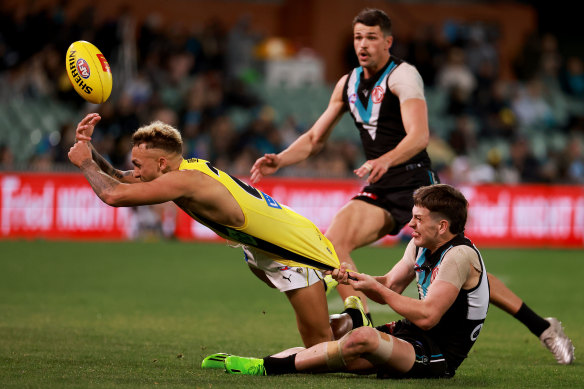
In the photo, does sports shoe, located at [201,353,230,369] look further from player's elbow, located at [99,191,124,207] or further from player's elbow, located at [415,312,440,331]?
player's elbow, located at [415,312,440,331]

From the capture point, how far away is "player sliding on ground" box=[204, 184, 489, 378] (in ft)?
17.5

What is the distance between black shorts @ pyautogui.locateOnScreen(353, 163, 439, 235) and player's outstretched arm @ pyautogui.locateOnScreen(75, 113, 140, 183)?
1.96 metres

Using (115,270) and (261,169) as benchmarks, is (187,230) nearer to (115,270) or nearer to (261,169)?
(115,270)

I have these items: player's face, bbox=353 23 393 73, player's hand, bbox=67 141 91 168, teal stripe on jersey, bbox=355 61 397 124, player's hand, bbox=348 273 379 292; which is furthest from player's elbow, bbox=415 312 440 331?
player's face, bbox=353 23 393 73

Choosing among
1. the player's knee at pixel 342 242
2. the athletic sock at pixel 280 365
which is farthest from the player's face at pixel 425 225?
the player's knee at pixel 342 242

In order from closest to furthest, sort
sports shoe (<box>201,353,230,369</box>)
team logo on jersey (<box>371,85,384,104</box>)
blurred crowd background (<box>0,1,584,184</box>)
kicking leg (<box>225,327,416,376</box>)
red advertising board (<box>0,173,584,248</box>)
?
kicking leg (<box>225,327,416,376</box>), sports shoe (<box>201,353,230,369</box>), team logo on jersey (<box>371,85,384,104</box>), red advertising board (<box>0,173,584,248</box>), blurred crowd background (<box>0,1,584,184</box>)

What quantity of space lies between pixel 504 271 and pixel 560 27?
661 inches

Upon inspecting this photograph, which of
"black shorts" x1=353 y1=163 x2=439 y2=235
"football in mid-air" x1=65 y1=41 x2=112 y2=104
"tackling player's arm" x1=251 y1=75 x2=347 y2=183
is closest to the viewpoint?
"football in mid-air" x1=65 y1=41 x2=112 y2=104

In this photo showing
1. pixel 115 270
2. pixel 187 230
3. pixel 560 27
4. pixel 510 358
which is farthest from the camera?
pixel 560 27

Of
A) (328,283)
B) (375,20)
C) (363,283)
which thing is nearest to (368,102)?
(375,20)

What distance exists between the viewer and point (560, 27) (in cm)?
2853

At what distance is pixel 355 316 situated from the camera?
20.2 ft

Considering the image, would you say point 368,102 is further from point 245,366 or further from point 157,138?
point 245,366

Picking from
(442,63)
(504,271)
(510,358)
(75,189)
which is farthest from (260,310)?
(442,63)
